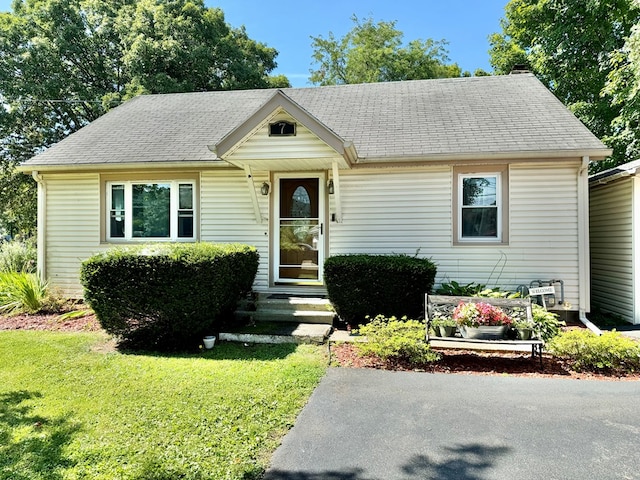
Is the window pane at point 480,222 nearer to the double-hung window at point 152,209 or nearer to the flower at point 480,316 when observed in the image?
the flower at point 480,316

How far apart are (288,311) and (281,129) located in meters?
3.34

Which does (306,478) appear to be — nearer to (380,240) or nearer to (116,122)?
(380,240)

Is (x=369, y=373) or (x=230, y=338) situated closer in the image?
(x=369, y=373)

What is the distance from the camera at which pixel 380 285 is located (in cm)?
649

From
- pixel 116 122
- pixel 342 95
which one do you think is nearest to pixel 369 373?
pixel 342 95

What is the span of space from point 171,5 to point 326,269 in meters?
19.2

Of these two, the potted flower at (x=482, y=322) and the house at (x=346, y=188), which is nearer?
the potted flower at (x=482, y=322)

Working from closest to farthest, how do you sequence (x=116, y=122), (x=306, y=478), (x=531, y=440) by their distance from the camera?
1. (x=306, y=478)
2. (x=531, y=440)
3. (x=116, y=122)

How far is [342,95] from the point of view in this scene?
11188 mm

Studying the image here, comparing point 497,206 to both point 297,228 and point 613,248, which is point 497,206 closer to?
point 613,248

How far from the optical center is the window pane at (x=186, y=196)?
8.59 metres

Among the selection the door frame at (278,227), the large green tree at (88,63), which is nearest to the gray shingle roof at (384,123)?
the door frame at (278,227)

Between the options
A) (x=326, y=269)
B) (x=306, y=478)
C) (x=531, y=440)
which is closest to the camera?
(x=306, y=478)

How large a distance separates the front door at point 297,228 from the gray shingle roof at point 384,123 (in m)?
1.39
